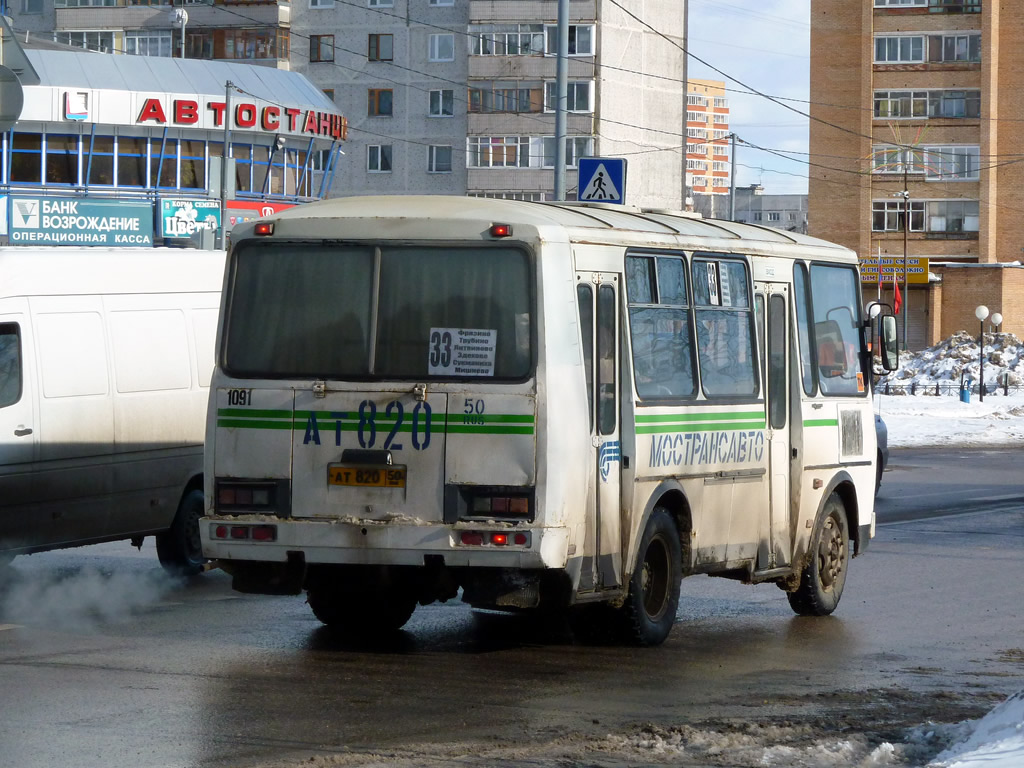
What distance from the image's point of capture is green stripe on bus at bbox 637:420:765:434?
9.71 meters

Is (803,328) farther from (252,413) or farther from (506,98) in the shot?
(506,98)

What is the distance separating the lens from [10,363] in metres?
11.6

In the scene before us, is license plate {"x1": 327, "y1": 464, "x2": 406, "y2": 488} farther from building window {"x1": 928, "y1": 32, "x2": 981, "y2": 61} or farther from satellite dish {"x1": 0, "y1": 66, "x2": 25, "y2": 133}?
building window {"x1": 928, "y1": 32, "x2": 981, "y2": 61}

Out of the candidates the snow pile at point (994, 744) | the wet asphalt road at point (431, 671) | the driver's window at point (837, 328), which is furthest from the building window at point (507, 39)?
the snow pile at point (994, 744)

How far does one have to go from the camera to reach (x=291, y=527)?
907cm

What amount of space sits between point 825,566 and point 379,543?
13.6 ft

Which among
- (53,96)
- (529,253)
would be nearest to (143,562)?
(529,253)

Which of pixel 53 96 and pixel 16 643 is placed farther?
pixel 53 96

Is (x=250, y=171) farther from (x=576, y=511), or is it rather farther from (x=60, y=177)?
(x=576, y=511)

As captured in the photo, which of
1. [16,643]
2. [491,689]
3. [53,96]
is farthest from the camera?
[53,96]

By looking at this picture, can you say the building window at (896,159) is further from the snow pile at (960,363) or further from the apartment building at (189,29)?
the apartment building at (189,29)

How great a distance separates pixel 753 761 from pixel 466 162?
7584 centimetres

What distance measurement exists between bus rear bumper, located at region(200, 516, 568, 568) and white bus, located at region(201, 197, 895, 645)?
10 mm

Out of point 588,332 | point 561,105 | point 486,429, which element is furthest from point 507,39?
point 486,429
